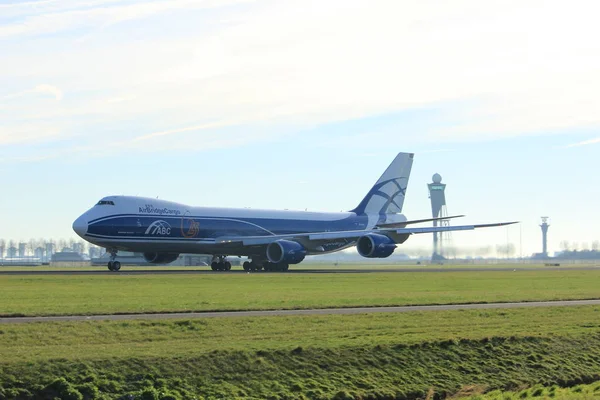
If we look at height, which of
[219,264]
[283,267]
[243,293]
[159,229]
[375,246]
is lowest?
[243,293]

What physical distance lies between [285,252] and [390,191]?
21.4 metres

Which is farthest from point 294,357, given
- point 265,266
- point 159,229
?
point 265,266

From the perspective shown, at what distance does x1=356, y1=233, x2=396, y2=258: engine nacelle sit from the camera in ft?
252

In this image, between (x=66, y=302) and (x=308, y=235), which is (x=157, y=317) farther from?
(x=308, y=235)

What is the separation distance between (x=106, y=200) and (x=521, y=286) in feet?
110

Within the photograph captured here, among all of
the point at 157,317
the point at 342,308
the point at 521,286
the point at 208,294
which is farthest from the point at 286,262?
the point at 157,317

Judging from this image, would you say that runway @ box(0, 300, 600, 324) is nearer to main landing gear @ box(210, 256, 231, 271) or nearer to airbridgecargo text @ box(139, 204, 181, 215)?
airbridgecargo text @ box(139, 204, 181, 215)

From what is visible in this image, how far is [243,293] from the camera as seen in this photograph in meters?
43.8

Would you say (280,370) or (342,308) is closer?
(280,370)

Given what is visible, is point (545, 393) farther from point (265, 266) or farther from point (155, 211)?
point (265, 266)

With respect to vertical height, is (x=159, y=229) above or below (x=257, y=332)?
above

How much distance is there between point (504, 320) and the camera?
3406cm

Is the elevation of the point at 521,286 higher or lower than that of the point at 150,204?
lower

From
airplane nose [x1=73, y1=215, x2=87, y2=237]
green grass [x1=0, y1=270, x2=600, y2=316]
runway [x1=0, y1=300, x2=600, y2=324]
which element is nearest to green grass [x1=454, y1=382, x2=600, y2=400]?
runway [x1=0, y1=300, x2=600, y2=324]
